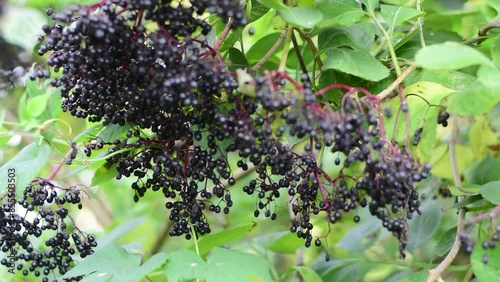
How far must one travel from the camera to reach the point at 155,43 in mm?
1577

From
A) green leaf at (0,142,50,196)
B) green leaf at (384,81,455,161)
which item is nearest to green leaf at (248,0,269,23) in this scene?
green leaf at (384,81,455,161)

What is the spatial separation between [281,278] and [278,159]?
888 millimetres

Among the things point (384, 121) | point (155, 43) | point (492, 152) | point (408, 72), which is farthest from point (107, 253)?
point (492, 152)

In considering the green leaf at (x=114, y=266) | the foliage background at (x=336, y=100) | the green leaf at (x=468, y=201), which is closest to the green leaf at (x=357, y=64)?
the foliage background at (x=336, y=100)

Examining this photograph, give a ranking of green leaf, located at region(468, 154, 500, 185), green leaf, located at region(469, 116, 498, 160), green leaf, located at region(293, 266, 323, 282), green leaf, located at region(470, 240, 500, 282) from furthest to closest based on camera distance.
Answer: green leaf, located at region(469, 116, 498, 160) < green leaf, located at region(468, 154, 500, 185) < green leaf, located at region(293, 266, 323, 282) < green leaf, located at region(470, 240, 500, 282)

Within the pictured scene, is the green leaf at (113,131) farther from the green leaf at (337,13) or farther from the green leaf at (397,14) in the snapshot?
the green leaf at (397,14)

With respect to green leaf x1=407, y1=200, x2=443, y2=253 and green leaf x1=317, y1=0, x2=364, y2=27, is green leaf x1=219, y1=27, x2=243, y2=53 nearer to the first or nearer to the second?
green leaf x1=317, y1=0, x2=364, y2=27

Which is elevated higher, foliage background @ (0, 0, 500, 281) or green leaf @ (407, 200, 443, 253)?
foliage background @ (0, 0, 500, 281)

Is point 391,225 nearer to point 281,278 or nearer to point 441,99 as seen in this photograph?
point 441,99

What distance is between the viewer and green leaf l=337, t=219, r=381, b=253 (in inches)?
115

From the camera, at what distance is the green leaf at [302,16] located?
172 centimetres

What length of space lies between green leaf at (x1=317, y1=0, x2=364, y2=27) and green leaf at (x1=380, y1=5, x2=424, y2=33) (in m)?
0.14

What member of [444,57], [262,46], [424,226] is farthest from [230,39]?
[424,226]

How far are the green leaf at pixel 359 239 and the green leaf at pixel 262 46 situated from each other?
100cm
